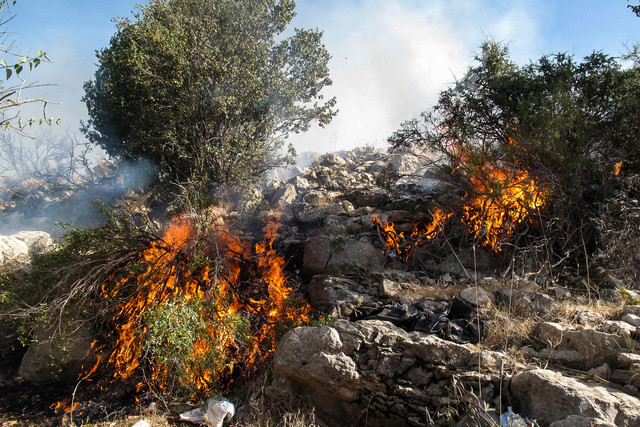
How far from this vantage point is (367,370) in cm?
371

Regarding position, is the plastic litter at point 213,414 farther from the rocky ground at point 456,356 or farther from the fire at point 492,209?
the fire at point 492,209

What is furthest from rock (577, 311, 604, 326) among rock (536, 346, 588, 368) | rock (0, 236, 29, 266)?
rock (0, 236, 29, 266)

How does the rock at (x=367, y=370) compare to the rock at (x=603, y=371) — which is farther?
the rock at (x=367, y=370)

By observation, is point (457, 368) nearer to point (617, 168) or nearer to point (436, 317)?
point (436, 317)

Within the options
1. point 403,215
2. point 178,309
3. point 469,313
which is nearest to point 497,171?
point 403,215

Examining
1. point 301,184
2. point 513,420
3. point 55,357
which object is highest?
point 301,184

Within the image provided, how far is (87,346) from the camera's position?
5.09m

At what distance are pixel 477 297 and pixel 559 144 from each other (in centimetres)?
408

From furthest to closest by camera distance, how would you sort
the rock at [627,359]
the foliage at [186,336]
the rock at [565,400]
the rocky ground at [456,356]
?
1. the foliage at [186,336]
2. the rock at [627,359]
3. the rocky ground at [456,356]
4. the rock at [565,400]

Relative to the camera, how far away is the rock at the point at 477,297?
4.75 meters

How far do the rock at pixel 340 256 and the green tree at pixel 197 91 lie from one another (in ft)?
12.8

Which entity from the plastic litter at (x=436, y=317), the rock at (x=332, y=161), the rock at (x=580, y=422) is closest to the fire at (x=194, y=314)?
the plastic litter at (x=436, y=317)

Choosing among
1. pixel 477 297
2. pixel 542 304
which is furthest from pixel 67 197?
pixel 542 304

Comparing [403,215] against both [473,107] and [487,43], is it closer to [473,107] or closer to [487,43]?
[473,107]
